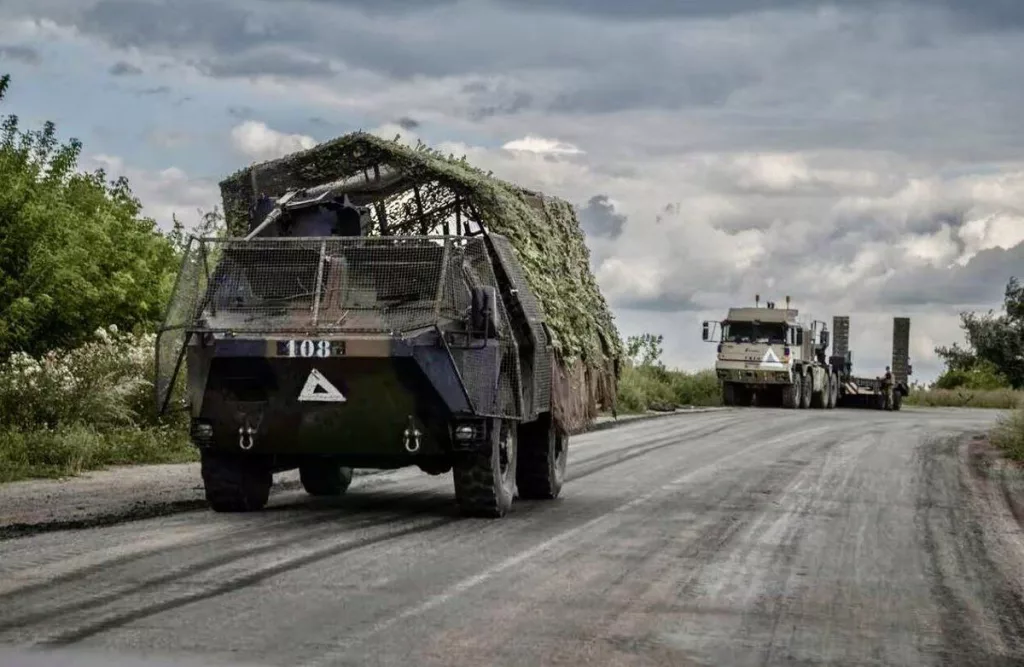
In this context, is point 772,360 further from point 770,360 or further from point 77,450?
point 77,450

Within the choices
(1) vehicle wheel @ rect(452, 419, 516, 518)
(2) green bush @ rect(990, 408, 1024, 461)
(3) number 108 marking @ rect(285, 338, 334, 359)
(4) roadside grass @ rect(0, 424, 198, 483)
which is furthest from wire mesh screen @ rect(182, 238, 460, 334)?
(2) green bush @ rect(990, 408, 1024, 461)

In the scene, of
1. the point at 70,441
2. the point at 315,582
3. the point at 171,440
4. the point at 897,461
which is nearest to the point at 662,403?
the point at 897,461

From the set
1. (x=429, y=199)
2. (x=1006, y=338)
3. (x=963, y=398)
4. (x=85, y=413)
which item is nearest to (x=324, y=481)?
(x=429, y=199)

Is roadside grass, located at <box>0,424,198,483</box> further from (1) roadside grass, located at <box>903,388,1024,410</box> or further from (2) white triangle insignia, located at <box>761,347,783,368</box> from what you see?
(1) roadside grass, located at <box>903,388,1024,410</box>

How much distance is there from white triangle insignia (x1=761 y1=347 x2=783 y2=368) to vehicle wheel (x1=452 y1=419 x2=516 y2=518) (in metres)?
33.3

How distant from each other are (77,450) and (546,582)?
10488mm

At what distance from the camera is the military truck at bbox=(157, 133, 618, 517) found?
1336 centimetres

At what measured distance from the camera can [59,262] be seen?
24172mm

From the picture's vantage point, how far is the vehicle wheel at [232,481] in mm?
14195

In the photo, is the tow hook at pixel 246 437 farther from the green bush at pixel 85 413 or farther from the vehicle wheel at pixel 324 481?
the green bush at pixel 85 413

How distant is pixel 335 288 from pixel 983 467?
13080 mm

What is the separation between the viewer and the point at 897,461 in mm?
24219

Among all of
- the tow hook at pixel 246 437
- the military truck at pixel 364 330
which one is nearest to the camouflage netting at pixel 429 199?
the military truck at pixel 364 330

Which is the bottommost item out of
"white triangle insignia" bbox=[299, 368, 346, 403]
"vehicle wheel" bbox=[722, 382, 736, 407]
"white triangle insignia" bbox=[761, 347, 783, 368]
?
"white triangle insignia" bbox=[299, 368, 346, 403]
